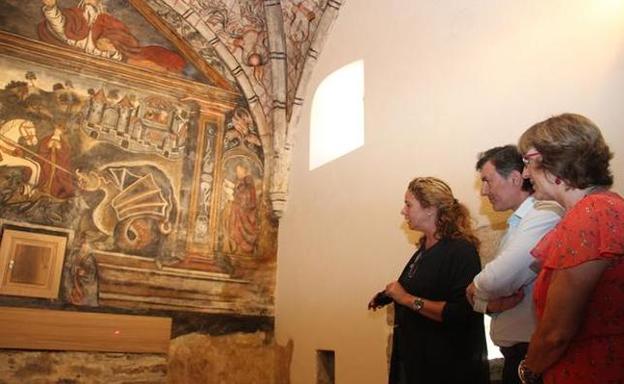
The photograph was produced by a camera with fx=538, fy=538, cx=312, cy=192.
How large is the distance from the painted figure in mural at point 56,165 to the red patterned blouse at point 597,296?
17.4 feet

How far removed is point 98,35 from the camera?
651 centimetres

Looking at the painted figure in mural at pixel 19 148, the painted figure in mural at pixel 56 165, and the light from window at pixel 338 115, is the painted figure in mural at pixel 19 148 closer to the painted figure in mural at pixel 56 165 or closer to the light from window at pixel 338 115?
the painted figure in mural at pixel 56 165

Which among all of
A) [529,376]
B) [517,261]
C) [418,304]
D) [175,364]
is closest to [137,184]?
[175,364]

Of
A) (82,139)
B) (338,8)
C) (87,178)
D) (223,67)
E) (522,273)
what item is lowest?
(522,273)

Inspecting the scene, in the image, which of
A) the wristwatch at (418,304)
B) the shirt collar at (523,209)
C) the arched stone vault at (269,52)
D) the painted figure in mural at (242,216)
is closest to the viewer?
the shirt collar at (523,209)

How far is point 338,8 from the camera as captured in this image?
22.1 feet

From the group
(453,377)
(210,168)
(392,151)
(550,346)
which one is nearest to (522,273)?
(550,346)

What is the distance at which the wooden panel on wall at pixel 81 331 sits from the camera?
518 centimetres

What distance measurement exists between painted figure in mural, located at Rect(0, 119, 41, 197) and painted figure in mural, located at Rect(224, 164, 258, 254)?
2.22m

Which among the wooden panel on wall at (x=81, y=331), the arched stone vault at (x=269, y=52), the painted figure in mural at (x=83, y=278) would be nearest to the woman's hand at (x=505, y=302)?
the wooden panel on wall at (x=81, y=331)

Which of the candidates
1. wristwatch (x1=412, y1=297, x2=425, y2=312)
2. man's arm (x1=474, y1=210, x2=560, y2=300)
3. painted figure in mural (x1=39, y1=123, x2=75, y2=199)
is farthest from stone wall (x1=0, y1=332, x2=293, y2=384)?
man's arm (x1=474, y1=210, x2=560, y2=300)

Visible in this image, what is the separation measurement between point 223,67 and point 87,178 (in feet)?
7.85

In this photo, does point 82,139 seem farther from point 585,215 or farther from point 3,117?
point 585,215

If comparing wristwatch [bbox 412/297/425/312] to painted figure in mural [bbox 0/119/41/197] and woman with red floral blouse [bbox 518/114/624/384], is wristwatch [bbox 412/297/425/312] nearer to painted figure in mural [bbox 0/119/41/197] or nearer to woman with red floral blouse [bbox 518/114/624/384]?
woman with red floral blouse [bbox 518/114/624/384]
